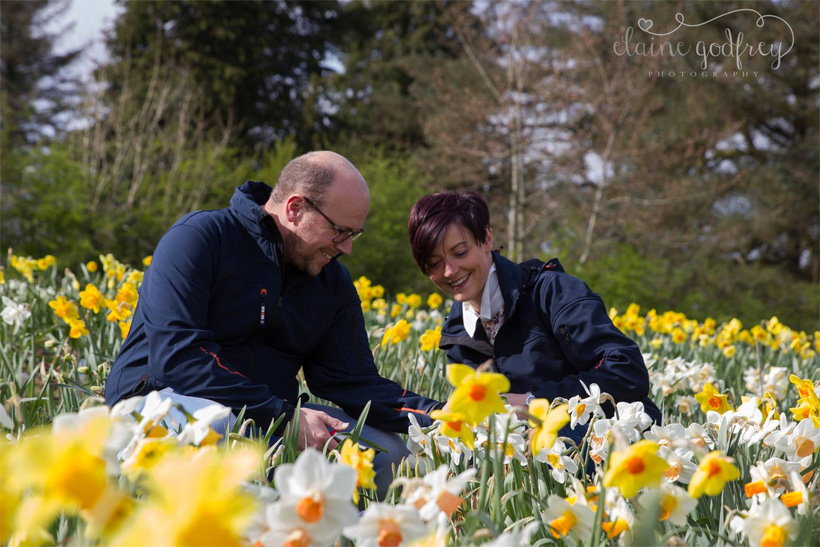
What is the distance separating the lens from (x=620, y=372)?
216cm

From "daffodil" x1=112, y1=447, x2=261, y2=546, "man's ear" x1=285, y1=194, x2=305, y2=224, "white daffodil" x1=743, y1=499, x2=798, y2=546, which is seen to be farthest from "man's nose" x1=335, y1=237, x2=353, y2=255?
"daffodil" x1=112, y1=447, x2=261, y2=546

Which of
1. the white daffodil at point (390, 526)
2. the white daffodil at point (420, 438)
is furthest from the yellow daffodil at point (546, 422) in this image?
the white daffodil at point (420, 438)

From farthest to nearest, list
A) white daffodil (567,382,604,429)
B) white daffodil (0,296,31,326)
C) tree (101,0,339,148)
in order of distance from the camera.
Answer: tree (101,0,339,148), white daffodil (0,296,31,326), white daffodil (567,382,604,429)

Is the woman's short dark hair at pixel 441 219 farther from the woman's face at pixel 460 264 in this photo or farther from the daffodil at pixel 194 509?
the daffodil at pixel 194 509

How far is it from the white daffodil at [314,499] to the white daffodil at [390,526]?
0.10 ft

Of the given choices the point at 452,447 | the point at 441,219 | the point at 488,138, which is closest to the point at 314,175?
the point at 441,219

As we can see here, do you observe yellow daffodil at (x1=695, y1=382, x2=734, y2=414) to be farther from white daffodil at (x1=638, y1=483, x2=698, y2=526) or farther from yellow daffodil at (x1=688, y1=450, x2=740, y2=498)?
yellow daffodil at (x1=688, y1=450, x2=740, y2=498)

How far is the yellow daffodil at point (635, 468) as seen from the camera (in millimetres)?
912

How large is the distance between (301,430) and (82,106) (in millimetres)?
8986

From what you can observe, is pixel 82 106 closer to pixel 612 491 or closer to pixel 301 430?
pixel 301 430

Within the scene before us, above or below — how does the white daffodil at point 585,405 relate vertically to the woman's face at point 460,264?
below

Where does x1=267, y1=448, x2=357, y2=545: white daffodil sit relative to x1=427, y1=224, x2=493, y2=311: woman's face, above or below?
below

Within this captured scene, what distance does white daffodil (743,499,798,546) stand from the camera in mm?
953

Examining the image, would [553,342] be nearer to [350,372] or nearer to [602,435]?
[350,372]
